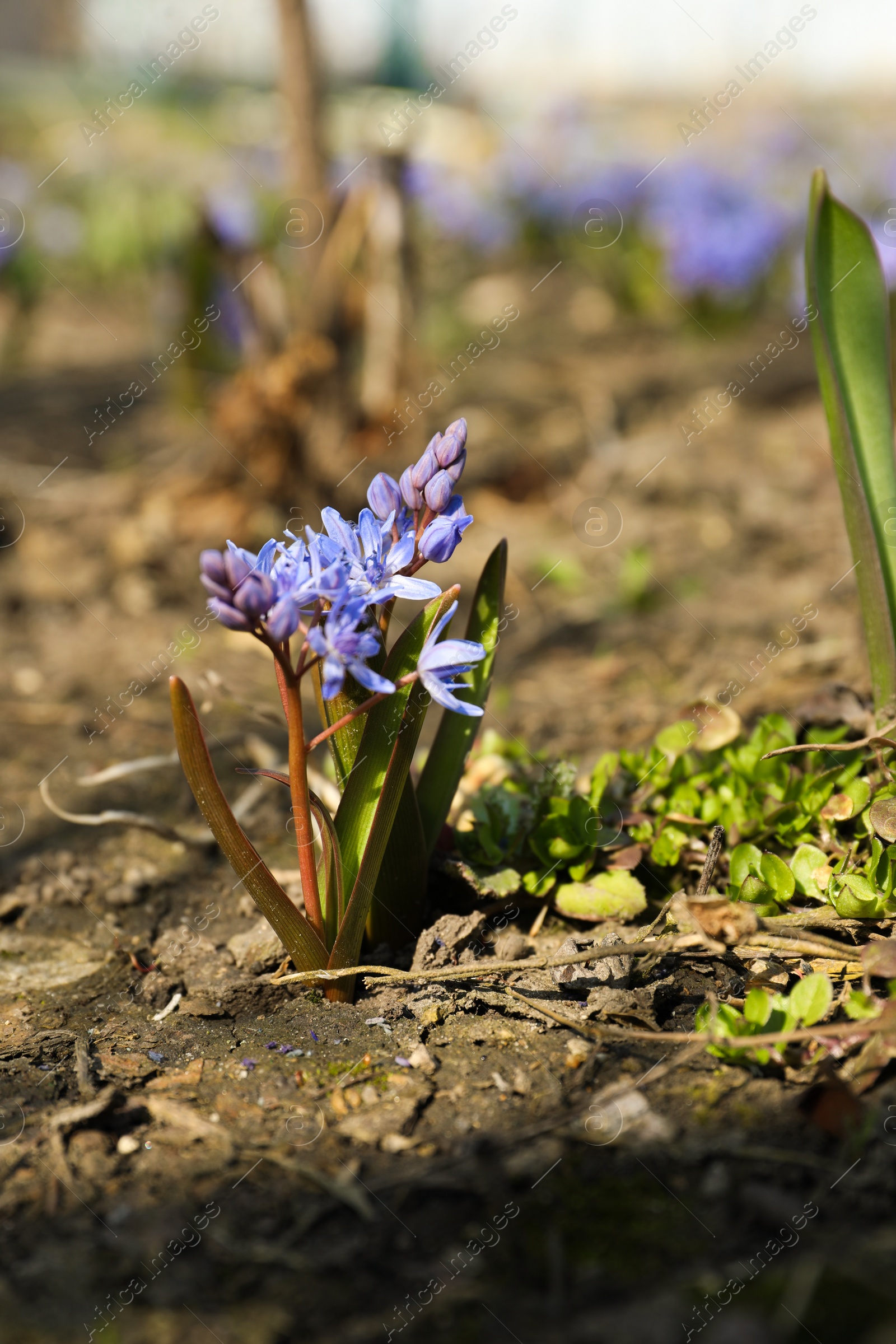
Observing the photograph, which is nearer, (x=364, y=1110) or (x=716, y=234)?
(x=364, y=1110)

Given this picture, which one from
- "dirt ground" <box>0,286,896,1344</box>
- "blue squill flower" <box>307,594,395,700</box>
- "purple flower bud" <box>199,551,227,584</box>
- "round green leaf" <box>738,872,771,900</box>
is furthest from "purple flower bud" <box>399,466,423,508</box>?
"round green leaf" <box>738,872,771,900</box>

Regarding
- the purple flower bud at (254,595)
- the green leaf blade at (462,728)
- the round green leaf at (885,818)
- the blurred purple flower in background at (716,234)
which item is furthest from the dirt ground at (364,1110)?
the blurred purple flower in background at (716,234)

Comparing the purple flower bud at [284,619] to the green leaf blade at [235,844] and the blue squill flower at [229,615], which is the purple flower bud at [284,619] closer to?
the blue squill flower at [229,615]

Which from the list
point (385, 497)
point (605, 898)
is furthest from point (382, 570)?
point (605, 898)

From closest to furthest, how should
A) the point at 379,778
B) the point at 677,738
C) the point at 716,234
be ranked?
the point at 379,778
the point at 677,738
the point at 716,234

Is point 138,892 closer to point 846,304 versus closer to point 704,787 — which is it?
point 704,787

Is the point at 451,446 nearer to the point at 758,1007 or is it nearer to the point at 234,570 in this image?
the point at 234,570

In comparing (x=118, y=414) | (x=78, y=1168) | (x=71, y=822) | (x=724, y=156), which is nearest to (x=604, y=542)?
(x=71, y=822)
